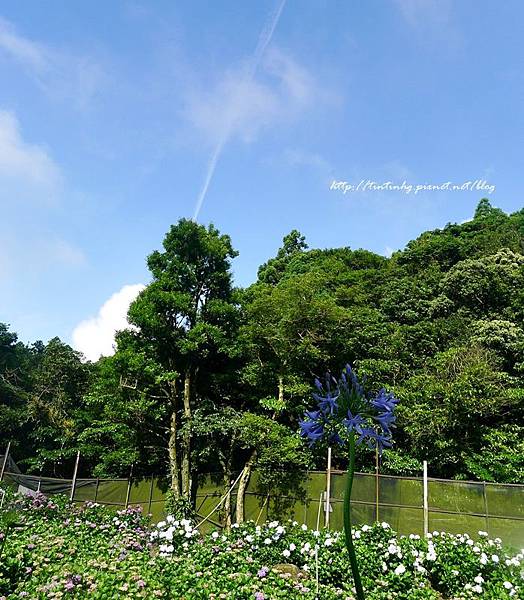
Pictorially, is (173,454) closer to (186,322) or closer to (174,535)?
(186,322)

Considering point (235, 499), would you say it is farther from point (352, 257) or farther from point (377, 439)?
point (352, 257)

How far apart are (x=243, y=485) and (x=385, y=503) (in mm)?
3297

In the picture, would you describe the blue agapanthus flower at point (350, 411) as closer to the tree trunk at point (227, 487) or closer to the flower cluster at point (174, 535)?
the flower cluster at point (174, 535)

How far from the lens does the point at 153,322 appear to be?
11555 mm

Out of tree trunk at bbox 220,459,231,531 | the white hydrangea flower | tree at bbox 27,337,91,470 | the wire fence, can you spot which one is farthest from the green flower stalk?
tree at bbox 27,337,91,470

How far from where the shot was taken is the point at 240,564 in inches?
197

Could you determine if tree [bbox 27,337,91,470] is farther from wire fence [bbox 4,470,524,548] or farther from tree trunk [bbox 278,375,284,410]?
tree trunk [bbox 278,375,284,410]

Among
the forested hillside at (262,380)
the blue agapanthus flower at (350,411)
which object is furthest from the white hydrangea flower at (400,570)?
the forested hillside at (262,380)

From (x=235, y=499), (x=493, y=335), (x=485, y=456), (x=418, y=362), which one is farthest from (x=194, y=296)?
(x=493, y=335)

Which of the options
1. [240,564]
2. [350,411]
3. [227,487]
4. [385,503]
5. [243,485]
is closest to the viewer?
[350,411]

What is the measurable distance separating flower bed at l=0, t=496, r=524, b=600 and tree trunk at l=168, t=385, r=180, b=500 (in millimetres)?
3949

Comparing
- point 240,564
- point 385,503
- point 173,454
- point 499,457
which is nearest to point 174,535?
point 240,564

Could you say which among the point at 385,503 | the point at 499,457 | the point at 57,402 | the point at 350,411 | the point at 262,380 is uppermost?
the point at 262,380

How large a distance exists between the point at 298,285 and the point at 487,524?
6713mm
